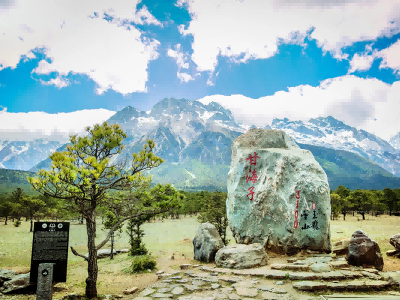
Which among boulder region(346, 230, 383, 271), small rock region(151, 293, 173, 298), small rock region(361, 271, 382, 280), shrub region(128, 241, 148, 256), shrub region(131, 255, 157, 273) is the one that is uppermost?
boulder region(346, 230, 383, 271)

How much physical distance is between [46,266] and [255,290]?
797 centimetres

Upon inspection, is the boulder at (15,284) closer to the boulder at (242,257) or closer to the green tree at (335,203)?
the boulder at (242,257)

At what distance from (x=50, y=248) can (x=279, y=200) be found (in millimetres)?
11631

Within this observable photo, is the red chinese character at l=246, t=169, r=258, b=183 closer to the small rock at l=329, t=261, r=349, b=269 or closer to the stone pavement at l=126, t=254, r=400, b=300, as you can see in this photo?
the stone pavement at l=126, t=254, r=400, b=300

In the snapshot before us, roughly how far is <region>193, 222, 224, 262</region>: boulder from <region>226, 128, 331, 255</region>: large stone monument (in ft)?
4.70

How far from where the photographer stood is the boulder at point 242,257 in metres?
11.8

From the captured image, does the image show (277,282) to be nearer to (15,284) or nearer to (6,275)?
(15,284)

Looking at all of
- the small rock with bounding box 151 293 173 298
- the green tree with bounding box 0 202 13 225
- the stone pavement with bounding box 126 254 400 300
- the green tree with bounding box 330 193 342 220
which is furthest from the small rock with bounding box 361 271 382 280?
the green tree with bounding box 0 202 13 225

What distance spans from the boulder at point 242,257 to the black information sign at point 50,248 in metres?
7.50

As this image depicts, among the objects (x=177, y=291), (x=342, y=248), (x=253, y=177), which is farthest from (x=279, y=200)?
(x=177, y=291)

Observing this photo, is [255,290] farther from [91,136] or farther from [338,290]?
[91,136]

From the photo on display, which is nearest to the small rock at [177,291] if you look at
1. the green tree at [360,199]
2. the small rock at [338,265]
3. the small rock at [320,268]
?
the small rock at [320,268]

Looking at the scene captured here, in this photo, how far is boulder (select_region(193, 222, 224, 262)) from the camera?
579 inches

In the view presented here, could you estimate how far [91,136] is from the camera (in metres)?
10.1
